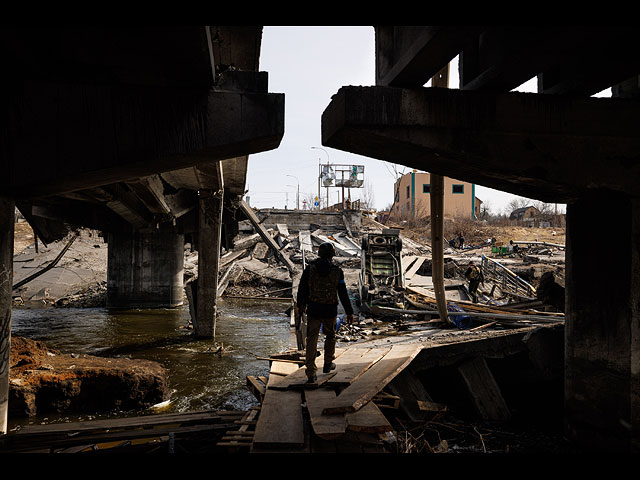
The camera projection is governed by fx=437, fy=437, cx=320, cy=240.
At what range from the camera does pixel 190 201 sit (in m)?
13.8

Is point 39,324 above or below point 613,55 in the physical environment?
below

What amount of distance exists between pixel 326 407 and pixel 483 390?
3760mm

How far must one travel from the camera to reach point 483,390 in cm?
713

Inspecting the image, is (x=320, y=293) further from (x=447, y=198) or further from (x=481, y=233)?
(x=447, y=198)

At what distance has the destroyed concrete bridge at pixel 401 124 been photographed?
4047mm

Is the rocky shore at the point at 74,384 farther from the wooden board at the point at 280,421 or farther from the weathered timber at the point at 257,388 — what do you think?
the wooden board at the point at 280,421

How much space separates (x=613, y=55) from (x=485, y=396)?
5210 mm

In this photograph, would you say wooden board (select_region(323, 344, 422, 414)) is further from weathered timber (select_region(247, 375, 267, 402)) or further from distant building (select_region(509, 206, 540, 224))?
distant building (select_region(509, 206, 540, 224))

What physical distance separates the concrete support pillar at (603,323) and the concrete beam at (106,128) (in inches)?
158

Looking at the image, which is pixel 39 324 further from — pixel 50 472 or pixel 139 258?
pixel 50 472

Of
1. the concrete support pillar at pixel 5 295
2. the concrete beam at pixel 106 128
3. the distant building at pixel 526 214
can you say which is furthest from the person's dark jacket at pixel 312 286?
the distant building at pixel 526 214

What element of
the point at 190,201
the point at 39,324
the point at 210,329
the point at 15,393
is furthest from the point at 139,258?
the point at 15,393

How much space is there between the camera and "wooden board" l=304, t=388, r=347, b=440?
13.1 ft

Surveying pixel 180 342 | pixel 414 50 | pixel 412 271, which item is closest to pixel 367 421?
pixel 414 50
